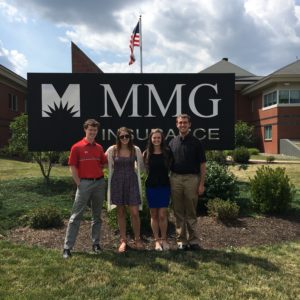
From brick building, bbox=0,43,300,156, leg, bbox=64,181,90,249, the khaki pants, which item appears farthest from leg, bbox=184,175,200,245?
brick building, bbox=0,43,300,156

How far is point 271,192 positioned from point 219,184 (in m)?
0.96

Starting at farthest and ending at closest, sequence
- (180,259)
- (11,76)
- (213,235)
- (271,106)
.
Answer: (271,106) → (11,76) → (213,235) → (180,259)

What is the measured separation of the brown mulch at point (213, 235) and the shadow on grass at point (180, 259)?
40 cm

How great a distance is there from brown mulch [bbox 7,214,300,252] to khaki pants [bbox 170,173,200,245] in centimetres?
32

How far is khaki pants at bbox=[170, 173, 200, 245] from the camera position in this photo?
5.78 metres

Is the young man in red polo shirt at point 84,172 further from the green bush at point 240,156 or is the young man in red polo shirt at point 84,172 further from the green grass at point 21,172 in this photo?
the green bush at point 240,156

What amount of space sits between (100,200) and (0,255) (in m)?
1.46

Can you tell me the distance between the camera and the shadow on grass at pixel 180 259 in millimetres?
5219

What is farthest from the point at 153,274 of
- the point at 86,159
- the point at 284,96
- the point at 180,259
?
the point at 284,96

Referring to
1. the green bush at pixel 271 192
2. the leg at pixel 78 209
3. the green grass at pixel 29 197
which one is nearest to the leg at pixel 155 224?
the leg at pixel 78 209

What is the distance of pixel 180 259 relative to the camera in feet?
17.8

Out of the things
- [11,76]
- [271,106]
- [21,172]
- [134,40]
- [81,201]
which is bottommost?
[21,172]

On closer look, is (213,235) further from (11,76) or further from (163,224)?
(11,76)

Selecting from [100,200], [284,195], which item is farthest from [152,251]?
[284,195]
